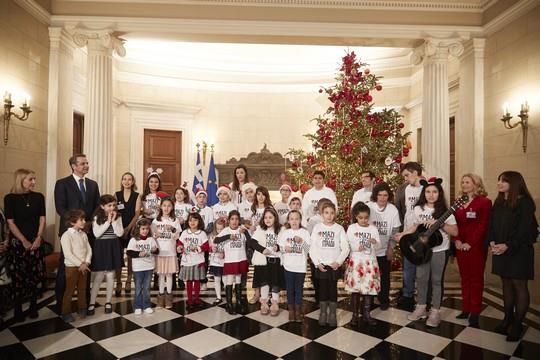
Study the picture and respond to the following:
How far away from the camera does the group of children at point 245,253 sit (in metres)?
3.35

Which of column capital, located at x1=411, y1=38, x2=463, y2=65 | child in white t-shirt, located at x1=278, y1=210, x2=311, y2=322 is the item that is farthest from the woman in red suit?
column capital, located at x1=411, y1=38, x2=463, y2=65

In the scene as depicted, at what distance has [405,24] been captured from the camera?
210 inches

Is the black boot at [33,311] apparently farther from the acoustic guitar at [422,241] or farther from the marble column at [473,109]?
the marble column at [473,109]

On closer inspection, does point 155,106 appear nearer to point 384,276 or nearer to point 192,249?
point 192,249

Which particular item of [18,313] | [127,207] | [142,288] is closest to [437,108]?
[127,207]

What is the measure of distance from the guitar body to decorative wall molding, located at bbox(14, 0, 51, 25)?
560 cm

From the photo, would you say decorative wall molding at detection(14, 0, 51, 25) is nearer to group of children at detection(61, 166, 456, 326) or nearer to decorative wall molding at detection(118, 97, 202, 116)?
group of children at detection(61, 166, 456, 326)

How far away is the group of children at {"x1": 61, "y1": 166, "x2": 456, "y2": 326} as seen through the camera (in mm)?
3352

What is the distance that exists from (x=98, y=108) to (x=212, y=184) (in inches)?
139

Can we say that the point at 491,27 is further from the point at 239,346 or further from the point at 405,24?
the point at 239,346

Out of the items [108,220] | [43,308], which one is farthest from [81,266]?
[43,308]

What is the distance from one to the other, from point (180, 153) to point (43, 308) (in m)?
5.95

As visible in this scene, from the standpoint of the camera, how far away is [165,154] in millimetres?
9266

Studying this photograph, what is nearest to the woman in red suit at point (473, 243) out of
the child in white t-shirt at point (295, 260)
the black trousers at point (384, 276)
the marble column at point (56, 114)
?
the black trousers at point (384, 276)
